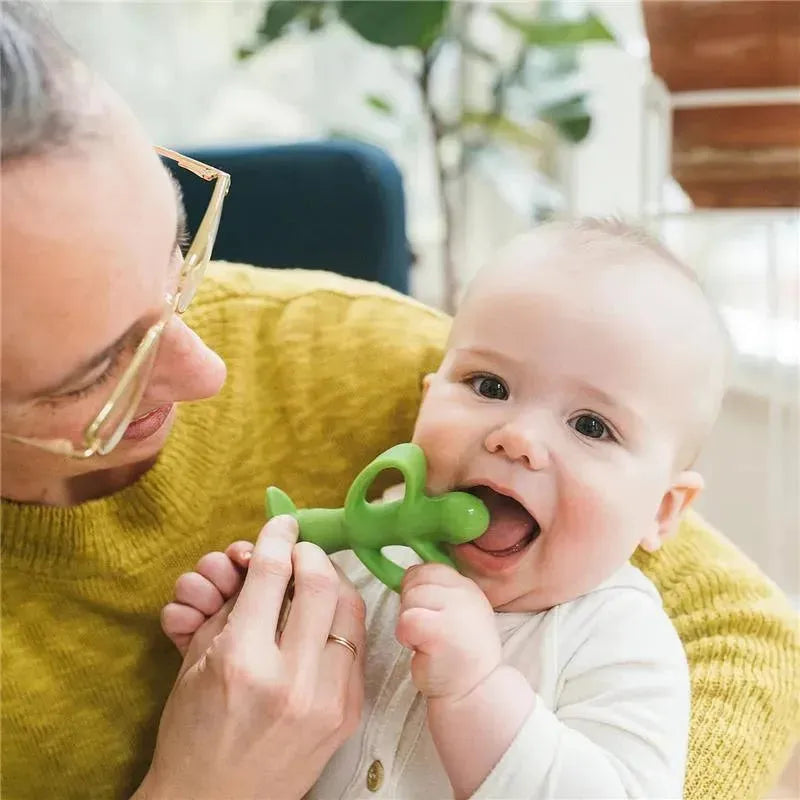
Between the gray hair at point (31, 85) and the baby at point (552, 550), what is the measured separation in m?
0.39

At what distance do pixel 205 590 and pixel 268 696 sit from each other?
0.41 ft

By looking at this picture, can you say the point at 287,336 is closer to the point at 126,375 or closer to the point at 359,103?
the point at 126,375

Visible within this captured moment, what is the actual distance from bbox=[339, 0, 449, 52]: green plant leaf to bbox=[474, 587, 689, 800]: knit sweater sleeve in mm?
1348

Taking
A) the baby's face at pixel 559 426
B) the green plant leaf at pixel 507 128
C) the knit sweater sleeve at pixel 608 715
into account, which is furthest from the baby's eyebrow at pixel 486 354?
the green plant leaf at pixel 507 128

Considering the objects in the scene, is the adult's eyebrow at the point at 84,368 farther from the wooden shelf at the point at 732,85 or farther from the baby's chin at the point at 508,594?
the wooden shelf at the point at 732,85

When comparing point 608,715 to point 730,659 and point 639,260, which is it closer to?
point 730,659

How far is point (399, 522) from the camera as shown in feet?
2.74

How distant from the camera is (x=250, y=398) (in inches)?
41.6

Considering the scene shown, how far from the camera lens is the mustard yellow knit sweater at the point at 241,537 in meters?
0.91

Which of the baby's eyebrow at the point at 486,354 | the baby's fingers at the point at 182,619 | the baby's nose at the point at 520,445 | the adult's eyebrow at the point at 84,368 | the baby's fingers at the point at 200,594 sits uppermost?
the adult's eyebrow at the point at 84,368

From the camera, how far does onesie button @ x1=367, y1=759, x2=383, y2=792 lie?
0.83 metres

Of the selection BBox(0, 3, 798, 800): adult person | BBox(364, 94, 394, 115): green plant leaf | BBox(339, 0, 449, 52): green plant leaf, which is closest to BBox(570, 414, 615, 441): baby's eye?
BBox(0, 3, 798, 800): adult person

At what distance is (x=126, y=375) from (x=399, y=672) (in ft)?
1.17

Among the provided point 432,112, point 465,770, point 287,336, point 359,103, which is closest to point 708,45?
point 432,112
